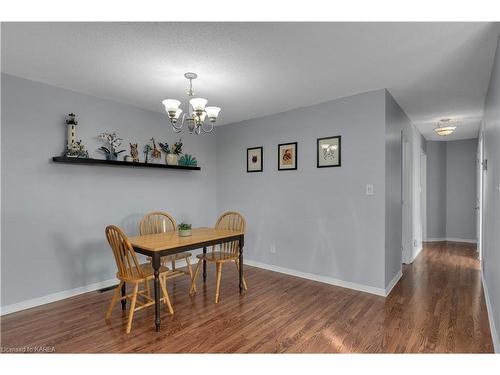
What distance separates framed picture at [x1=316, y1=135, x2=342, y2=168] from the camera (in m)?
3.42

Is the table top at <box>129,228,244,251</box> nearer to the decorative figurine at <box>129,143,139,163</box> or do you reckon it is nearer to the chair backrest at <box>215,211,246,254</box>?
the chair backrest at <box>215,211,246,254</box>

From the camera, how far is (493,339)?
82.4 inches

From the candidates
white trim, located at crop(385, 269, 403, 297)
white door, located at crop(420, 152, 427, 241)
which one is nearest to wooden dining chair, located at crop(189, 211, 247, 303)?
white trim, located at crop(385, 269, 403, 297)

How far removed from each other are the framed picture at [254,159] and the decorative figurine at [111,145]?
5.96ft

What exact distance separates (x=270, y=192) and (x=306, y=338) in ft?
7.25

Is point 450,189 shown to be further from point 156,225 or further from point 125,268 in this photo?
point 125,268

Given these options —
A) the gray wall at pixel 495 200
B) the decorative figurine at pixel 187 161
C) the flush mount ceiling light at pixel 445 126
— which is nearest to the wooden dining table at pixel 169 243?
the decorative figurine at pixel 187 161

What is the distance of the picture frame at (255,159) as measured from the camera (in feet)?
13.8

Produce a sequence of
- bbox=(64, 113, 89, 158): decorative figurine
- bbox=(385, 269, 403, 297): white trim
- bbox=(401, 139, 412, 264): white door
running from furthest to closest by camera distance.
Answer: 1. bbox=(401, 139, 412, 264): white door
2. bbox=(385, 269, 403, 297): white trim
3. bbox=(64, 113, 89, 158): decorative figurine

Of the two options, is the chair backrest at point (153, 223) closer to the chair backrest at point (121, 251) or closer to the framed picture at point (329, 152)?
the chair backrest at point (121, 251)

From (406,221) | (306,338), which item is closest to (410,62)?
(306,338)

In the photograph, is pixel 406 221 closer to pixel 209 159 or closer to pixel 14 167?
pixel 209 159

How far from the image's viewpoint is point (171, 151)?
405 centimetres

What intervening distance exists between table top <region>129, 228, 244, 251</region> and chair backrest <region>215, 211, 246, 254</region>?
20cm
